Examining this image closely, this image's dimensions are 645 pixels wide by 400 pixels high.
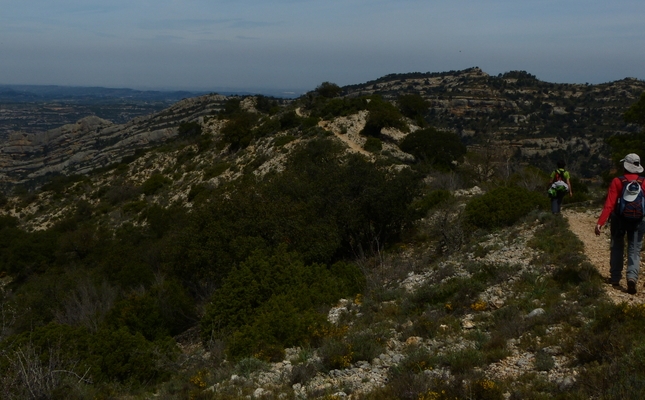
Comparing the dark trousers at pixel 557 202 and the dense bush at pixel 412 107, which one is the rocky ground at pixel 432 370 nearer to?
the dark trousers at pixel 557 202

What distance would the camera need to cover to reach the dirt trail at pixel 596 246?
6.76 meters

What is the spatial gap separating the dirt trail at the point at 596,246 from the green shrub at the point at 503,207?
3.32ft

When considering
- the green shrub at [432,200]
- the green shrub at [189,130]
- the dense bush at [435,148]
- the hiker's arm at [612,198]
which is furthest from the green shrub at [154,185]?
the hiker's arm at [612,198]

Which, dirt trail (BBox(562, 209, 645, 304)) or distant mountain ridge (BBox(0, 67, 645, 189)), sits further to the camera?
distant mountain ridge (BBox(0, 67, 645, 189))

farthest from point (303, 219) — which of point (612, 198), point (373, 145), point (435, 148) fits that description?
point (435, 148)

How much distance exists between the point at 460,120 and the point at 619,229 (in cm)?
5883

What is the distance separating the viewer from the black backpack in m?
6.46

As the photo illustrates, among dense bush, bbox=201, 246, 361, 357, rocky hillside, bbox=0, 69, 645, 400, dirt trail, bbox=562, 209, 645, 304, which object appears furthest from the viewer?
dense bush, bbox=201, 246, 361, 357

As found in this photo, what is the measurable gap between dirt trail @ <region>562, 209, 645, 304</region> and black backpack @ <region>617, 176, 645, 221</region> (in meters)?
1.22

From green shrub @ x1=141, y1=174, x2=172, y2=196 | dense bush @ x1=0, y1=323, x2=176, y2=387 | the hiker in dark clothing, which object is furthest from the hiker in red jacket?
green shrub @ x1=141, y1=174, x2=172, y2=196

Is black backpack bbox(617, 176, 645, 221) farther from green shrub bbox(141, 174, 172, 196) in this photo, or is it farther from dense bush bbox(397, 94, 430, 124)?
dense bush bbox(397, 94, 430, 124)

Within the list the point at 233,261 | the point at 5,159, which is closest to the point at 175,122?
the point at 5,159

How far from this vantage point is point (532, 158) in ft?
148

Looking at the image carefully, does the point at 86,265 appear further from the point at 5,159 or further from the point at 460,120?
the point at 5,159
